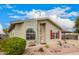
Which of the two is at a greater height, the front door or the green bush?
the front door

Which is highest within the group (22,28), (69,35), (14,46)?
(22,28)

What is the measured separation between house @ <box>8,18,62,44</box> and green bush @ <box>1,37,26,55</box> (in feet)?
0.23

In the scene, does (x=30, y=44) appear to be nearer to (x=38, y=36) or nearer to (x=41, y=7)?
(x=38, y=36)

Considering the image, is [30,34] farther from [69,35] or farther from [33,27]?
[69,35]

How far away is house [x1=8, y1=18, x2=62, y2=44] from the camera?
5180mm

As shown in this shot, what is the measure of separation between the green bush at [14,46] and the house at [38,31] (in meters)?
0.07

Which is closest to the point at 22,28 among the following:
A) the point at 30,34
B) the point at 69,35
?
the point at 30,34

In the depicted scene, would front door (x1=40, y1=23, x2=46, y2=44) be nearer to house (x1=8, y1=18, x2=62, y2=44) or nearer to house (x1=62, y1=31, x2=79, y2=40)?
house (x1=8, y1=18, x2=62, y2=44)

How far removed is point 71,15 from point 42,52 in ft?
2.05

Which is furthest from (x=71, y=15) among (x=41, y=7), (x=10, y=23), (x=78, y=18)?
(x=10, y=23)

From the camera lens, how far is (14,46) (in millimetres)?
5121

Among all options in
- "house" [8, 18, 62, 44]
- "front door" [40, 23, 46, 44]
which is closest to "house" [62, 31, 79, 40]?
"house" [8, 18, 62, 44]

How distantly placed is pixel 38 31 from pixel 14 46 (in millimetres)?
381
